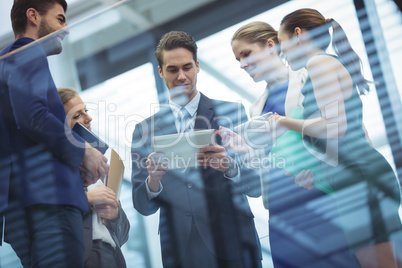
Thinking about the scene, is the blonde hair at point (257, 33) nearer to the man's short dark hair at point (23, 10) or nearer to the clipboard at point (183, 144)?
the clipboard at point (183, 144)

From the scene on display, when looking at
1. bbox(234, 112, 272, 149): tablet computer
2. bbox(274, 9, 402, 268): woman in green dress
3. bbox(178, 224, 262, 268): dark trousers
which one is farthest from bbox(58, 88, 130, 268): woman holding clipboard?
bbox(274, 9, 402, 268): woman in green dress

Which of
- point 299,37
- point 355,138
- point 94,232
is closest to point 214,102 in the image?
point 299,37

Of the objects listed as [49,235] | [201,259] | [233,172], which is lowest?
[201,259]

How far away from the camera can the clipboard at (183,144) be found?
139cm

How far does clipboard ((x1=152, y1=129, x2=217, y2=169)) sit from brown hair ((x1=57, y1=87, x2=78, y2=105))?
490 millimetres

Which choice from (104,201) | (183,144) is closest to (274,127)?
(183,144)

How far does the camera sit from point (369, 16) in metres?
1.71

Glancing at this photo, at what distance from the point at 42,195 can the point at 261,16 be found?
104cm

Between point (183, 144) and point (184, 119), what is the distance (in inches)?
10.4

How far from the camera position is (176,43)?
1.76 meters

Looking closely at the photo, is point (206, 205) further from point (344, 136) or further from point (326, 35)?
point (326, 35)

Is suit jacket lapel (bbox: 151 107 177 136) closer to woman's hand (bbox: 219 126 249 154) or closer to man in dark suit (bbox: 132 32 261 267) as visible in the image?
man in dark suit (bbox: 132 32 261 267)

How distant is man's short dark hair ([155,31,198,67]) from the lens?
5.74 ft

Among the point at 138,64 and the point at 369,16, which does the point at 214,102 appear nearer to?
the point at 138,64
